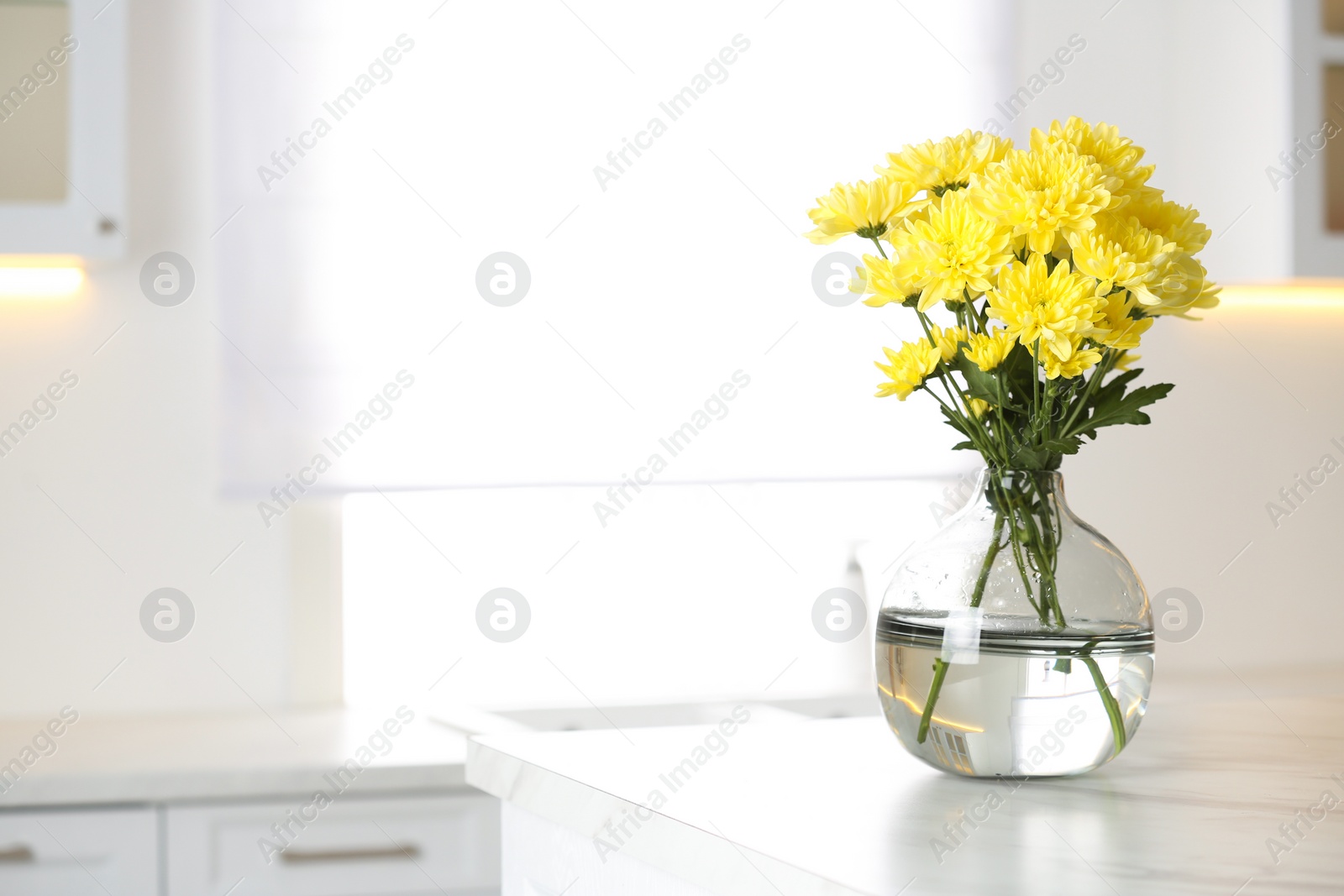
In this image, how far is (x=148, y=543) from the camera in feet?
6.74

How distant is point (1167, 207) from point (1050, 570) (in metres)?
0.24

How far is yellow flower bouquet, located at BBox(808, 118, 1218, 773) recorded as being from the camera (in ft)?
2.46

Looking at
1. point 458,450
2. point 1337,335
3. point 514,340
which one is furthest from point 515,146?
point 1337,335

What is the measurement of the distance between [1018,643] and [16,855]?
50.5 inches

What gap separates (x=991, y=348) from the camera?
0.77 m

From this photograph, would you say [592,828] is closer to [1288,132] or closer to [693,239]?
[693,239]
